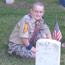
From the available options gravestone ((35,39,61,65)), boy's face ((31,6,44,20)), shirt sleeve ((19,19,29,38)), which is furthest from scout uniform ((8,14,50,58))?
gravestone ((35,39,61,65))

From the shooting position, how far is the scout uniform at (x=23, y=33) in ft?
14.5

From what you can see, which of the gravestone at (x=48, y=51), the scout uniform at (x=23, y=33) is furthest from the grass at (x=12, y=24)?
the gravestone at (x=48, y=51)

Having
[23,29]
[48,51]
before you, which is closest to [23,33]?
[23,29]

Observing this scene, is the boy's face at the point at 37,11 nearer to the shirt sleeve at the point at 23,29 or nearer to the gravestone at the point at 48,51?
the shirt sleeve at the point at 23,29

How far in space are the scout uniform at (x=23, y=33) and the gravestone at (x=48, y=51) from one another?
3.64 feet

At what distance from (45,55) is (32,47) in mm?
1262

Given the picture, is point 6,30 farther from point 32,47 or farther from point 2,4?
point 2,4

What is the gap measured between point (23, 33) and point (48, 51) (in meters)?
1.23

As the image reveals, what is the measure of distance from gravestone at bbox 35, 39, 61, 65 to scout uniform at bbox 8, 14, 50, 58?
1.11 meters

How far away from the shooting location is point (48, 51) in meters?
3.28

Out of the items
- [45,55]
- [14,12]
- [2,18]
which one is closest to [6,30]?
[2,18]

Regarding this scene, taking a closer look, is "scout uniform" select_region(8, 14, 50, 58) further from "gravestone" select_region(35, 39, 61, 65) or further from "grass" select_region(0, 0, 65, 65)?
"gravestone" select_region(35, 39, 61, 65)

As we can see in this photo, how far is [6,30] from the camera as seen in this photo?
6.53m

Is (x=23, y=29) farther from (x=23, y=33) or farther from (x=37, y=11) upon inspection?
(x=37, y=11)
